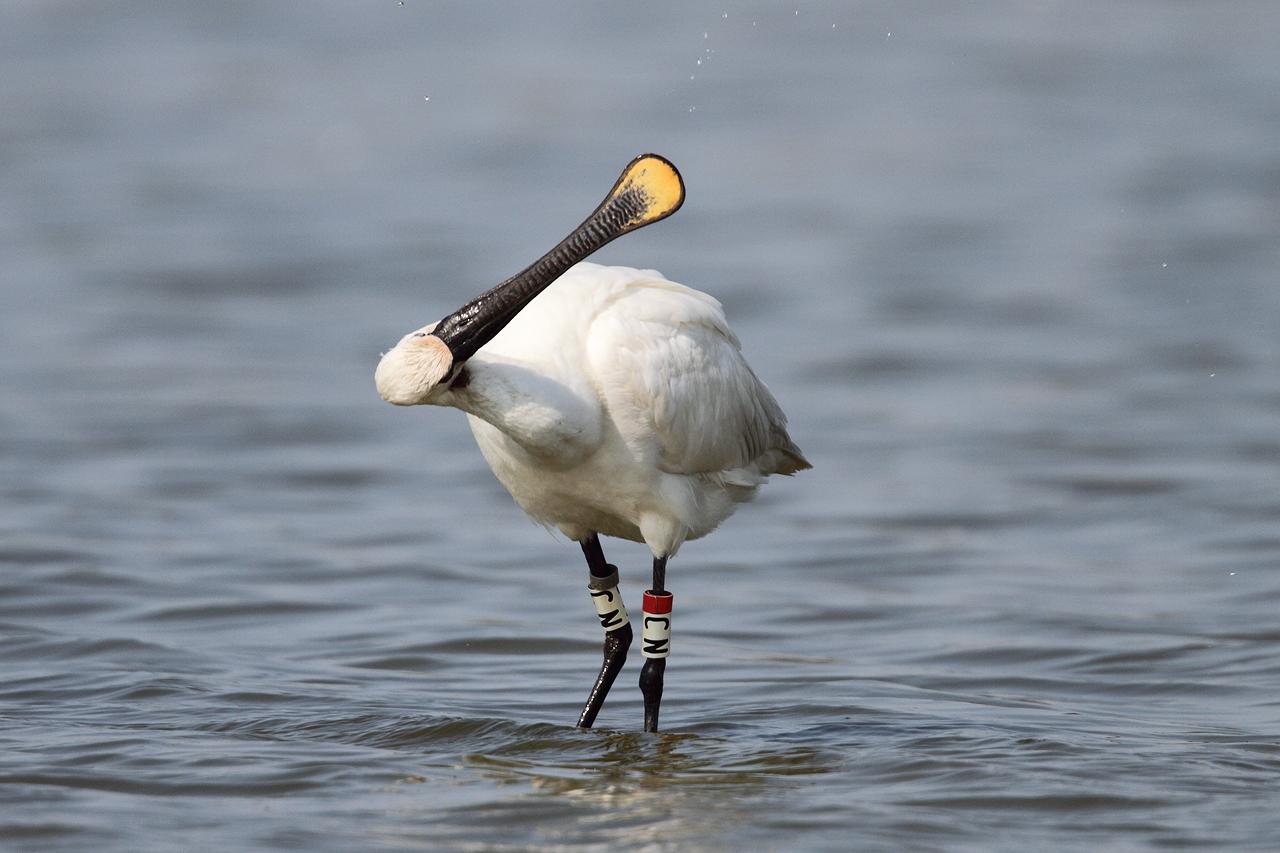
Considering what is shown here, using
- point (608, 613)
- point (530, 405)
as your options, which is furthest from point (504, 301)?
point (608, 613)

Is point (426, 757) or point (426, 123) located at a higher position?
point (426, 123)

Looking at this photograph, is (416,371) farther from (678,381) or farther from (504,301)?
(678,381)

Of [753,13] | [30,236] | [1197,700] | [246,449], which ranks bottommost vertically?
[1197,700]

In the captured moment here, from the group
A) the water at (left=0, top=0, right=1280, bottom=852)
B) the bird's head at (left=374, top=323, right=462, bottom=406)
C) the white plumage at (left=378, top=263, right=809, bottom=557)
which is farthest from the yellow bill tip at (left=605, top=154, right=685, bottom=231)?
the water at (left=0, top=0, right=1280, bottom=852)

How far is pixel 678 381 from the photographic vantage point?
8.80 m

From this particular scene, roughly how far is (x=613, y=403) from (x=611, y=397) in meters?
0.03

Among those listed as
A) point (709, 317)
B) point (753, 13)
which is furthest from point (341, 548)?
point (753, 13)

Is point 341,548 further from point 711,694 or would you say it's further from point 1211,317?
point 1211,317

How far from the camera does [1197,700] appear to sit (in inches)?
390

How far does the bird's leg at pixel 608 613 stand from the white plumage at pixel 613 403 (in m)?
0.30

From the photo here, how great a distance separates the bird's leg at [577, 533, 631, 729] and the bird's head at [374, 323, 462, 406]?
2.09 meters

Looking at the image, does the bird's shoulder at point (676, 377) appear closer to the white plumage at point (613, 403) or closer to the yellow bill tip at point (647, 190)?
the white plumage at point (613, 403)

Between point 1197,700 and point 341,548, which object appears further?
point 341,548

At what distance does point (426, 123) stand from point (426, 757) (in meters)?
22.1
